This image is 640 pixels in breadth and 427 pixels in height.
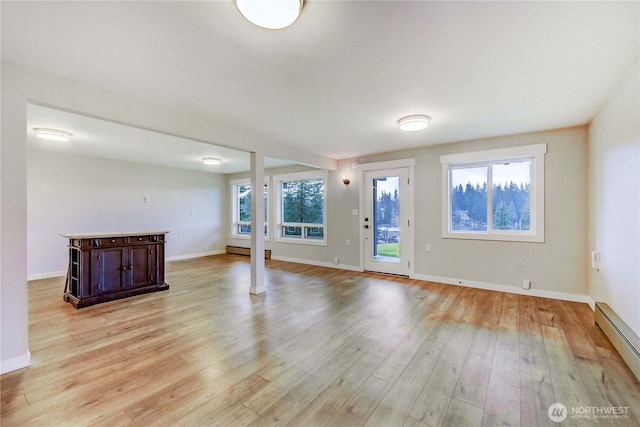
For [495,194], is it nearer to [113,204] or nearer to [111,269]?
[111,269]

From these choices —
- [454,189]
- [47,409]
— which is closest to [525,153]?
[454,189]

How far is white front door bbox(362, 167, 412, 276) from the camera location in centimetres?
502

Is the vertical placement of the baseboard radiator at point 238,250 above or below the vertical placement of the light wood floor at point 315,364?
above

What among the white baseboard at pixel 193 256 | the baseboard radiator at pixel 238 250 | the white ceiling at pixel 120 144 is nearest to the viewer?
the white ceiling at pixel 120 144

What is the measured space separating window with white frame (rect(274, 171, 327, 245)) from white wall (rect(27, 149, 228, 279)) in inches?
91.7

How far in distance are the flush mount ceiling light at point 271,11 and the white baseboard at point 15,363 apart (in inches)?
117

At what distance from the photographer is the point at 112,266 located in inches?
149

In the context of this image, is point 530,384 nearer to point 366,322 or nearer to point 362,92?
point 366,322

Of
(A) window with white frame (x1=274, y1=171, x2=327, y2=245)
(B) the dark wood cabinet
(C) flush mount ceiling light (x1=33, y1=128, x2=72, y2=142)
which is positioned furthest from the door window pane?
(C) flush mount ceiling light (x1=33, y1=128, x2=72, y2=142)

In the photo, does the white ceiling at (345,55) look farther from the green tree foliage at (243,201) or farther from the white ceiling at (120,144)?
the green tree foliage at (243,201)

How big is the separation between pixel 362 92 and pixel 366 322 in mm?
2405

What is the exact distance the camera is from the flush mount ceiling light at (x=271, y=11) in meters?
1.40

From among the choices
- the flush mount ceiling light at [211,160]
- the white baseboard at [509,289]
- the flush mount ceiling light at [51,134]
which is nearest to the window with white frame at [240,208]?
the flush mount ceiling light at [211,160]

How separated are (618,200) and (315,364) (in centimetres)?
320
